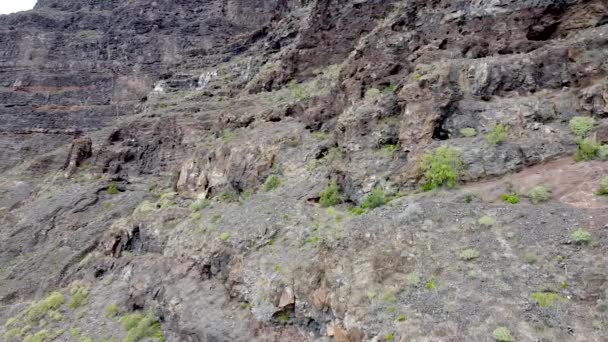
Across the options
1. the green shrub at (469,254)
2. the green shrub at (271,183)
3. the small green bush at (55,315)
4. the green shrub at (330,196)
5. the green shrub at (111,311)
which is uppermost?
the green shrub at (469,254)

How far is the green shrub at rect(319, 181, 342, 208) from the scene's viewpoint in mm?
16906

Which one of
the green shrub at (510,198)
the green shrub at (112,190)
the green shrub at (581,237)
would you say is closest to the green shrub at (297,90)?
the green shrub at (112,190)

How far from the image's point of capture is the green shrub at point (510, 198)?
12.1 m

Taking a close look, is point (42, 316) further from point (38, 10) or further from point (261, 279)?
point (38, 10)

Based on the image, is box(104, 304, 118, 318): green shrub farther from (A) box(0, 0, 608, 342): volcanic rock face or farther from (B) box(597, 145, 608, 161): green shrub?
(B) box(597, 145, 608, 161): green shrub

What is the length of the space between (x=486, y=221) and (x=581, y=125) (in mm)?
4213

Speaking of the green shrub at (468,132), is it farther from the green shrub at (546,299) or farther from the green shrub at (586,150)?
the green shrub at (546,299)

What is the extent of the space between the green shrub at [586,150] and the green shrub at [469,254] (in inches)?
158

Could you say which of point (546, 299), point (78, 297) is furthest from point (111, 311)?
Answer: point (546, 299)

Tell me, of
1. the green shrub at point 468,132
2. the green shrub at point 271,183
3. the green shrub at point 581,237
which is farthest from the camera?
the green shrub at point 271,183

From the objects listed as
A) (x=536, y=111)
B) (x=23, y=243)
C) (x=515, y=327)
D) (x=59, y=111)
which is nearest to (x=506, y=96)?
(x=536, y=111)

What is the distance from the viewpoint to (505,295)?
32.0 feet

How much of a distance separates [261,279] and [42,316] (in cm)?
1279

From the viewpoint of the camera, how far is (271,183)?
20.4 metres
